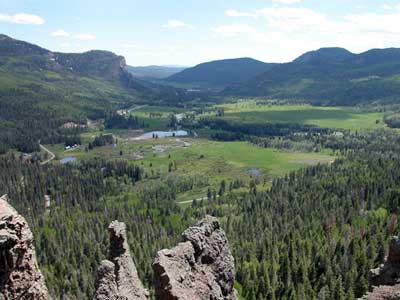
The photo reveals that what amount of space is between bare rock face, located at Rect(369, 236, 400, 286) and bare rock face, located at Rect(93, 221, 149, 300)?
2091 centimetres

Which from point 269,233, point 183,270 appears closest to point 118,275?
point 183,270

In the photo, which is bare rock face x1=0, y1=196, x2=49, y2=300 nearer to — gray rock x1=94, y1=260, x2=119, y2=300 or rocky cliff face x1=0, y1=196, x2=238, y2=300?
rocky cliff face x1=0, y1=196, x2=238, y2=300

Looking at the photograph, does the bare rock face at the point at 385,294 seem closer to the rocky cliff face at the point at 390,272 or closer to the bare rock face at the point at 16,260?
the rocky cliff face at the point at 390,272

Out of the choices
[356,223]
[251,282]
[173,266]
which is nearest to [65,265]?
[251,282]

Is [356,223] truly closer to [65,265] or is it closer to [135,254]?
[135,254]

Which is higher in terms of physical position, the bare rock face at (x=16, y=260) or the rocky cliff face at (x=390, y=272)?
the bare rock face at (x=16, y=260)

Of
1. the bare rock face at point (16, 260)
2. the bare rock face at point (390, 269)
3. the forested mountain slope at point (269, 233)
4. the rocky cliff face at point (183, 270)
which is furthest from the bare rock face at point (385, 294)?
the forested mountain slope at point (269, 233)

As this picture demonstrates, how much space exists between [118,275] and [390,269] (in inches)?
946

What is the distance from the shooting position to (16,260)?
27.0 metres

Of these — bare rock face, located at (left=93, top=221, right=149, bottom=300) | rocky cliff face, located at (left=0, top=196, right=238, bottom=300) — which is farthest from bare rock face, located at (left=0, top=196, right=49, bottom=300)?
bare rock face, located at (left=93, top=221, right=149, bottom=300)

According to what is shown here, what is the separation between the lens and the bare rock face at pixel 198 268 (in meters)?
31.8

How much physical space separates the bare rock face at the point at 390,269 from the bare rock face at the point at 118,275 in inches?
823

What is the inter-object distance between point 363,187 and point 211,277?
15686 cm

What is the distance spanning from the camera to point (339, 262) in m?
114
